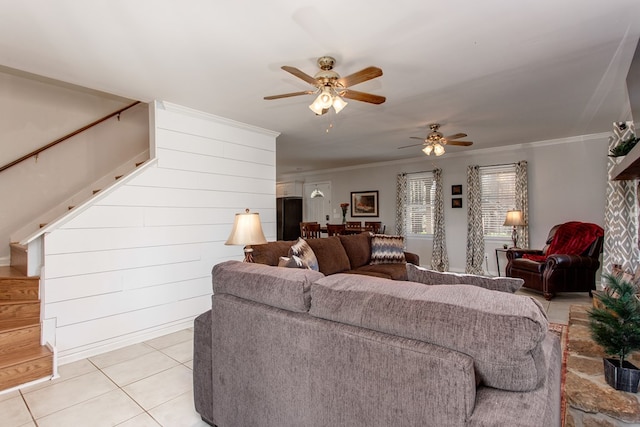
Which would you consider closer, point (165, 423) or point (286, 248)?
point (165, 423)

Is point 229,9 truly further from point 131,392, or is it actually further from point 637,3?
point 131,392

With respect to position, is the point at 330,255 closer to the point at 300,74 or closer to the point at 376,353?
the point at 300,74

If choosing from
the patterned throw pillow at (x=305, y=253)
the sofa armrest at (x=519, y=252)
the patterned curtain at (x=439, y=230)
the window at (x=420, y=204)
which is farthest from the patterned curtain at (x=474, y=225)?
the patterned throw pillow at (x=305, y=253)

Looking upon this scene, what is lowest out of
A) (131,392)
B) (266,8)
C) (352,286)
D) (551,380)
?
(131,392)

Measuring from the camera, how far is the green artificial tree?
1.70 metres

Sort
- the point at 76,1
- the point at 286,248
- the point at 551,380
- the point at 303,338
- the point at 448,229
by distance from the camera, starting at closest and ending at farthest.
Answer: the point at 551,380 → the point at 303,338 → the point at 76,1 → the point at 286,248 → the point at 448,229

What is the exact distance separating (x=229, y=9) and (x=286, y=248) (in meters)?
2.13

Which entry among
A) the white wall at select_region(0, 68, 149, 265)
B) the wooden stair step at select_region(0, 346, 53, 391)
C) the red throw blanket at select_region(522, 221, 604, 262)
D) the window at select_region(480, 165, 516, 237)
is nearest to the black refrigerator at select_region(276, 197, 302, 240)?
the white wall at select_region(0, 68, 149, 265)

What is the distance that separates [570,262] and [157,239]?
5.19 metres

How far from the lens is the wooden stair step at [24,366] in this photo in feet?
7.46

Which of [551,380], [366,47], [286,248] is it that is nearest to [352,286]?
[551,380]

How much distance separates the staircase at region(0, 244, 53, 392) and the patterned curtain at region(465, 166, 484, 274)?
612 cm

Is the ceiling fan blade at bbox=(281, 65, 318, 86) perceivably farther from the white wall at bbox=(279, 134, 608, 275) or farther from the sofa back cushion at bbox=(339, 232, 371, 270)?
the white wall at bbox=(279, 134, 608, 275)

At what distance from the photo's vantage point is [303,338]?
124cm
